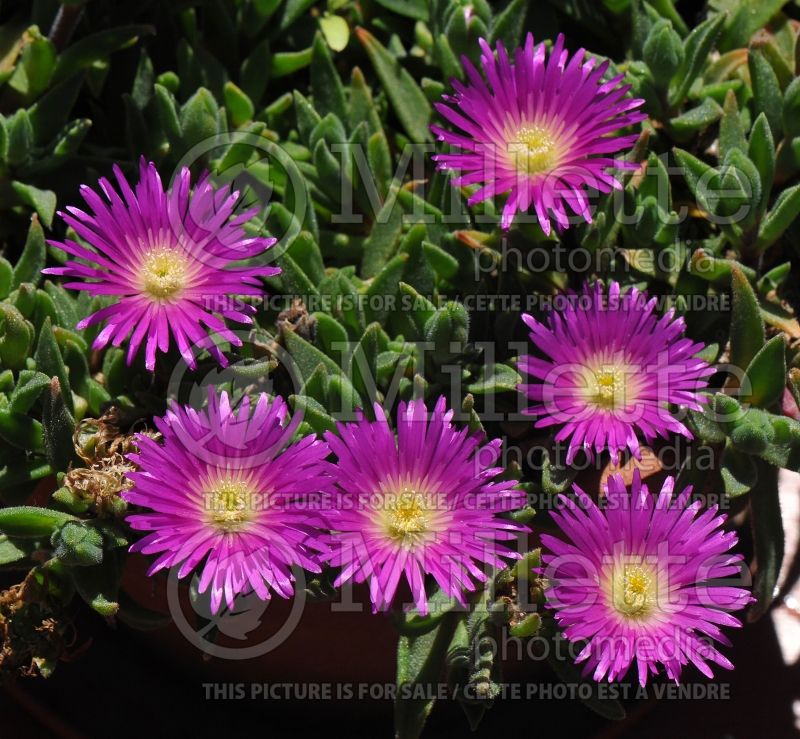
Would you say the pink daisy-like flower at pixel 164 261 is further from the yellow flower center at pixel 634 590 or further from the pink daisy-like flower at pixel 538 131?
the yellow flower center at pixel 634 590

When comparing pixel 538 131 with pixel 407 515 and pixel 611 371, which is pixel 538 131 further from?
pixel 407 515

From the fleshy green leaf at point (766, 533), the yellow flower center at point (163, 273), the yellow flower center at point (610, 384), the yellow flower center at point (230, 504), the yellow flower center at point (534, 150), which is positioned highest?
the yellow flower center at point (534, 150)

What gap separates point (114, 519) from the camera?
2.44ft

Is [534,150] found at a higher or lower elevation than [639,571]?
higher

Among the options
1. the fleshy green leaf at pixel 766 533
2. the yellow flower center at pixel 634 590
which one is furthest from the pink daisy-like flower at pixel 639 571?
the fleshy green leaf at pixel 766 533

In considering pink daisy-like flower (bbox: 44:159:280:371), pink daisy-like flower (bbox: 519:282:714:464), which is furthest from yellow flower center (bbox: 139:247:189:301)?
pink daisy-like flower (bbox: 519:282:714:464)

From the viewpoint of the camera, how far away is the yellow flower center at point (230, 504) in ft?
2.29

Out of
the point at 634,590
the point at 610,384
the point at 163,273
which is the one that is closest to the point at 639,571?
the point at 634,590

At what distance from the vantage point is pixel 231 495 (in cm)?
70

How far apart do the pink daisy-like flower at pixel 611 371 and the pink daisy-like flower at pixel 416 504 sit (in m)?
0.07

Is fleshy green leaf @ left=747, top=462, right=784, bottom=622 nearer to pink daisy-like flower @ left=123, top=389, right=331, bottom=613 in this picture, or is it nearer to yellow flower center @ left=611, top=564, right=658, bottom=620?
yellow flower center @ left=611, top=564, right=658, bottom=620

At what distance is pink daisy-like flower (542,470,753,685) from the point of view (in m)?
0.69

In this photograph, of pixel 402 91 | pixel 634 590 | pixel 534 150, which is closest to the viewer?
pixel 634 590

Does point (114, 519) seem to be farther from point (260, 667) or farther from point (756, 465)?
point (756, 465)
